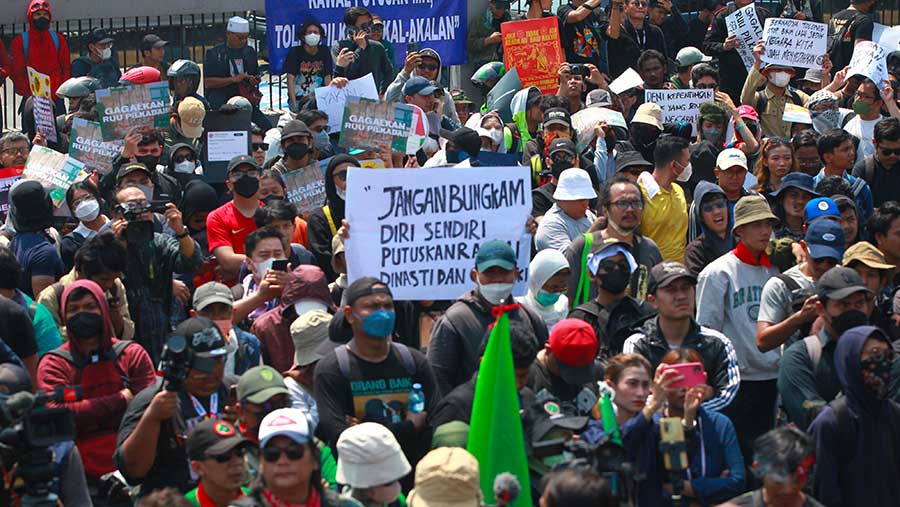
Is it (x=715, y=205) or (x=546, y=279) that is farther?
(x=715, y=205)

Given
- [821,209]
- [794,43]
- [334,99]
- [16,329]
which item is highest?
[794,43]

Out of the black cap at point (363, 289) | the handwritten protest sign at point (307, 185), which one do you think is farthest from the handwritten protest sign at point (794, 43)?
the black cap at point (363, 289)

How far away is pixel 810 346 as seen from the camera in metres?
7.94

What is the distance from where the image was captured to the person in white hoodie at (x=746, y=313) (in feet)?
29.5

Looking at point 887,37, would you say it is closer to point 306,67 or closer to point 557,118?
point 557,118

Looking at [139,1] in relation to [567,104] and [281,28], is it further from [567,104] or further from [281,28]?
[567,104]

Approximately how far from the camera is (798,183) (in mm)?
10617

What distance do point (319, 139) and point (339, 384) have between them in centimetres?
537

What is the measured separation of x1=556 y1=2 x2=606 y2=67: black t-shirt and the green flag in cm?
903

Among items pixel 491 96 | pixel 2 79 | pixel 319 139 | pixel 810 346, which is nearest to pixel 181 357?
pixel 810 346

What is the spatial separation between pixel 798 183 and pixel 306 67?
20.8 ft

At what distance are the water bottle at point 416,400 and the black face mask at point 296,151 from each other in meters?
4.33

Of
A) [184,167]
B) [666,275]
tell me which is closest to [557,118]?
[184,167]

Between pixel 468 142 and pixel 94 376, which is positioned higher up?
pixel 468 142
